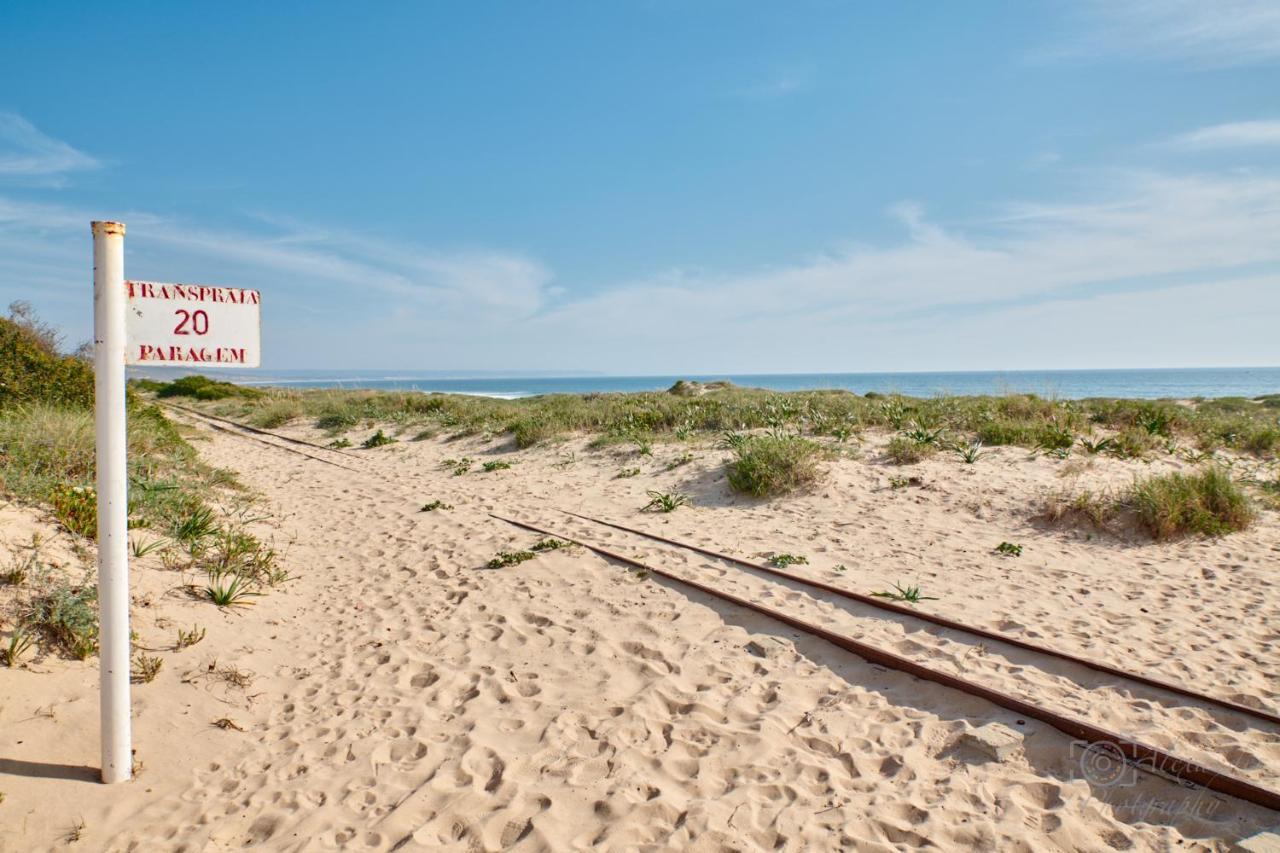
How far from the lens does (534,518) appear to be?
981 centimetres

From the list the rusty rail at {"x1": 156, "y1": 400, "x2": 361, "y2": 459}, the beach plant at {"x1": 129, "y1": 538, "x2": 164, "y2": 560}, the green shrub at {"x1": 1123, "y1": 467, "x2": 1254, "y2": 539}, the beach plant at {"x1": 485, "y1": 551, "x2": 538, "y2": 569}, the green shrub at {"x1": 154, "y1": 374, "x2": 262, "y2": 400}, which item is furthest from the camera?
the green shrub at {"x1": 154, "y1": 374, "x2": 262, "y2": 400}

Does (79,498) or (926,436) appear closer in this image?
(79,498)

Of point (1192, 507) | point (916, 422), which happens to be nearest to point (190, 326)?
point (1192, 507)

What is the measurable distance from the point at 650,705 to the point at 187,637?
3436 mm

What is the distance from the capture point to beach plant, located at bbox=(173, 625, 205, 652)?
203 inches

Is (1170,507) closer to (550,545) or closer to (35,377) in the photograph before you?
(550,545)

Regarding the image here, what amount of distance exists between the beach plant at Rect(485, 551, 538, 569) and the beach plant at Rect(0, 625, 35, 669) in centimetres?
381

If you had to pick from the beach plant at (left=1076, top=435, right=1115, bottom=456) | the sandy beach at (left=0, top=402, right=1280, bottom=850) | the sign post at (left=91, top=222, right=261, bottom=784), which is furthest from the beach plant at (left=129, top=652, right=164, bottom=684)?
the beach plant at (left=1076, top=435, right=1115, bottom=456)

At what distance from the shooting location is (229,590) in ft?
20.0

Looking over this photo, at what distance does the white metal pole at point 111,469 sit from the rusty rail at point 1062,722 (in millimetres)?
4334

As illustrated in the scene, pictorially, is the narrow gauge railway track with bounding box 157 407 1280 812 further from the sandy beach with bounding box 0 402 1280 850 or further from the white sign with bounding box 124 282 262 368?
the white sign with bounding box 124 282 262 368

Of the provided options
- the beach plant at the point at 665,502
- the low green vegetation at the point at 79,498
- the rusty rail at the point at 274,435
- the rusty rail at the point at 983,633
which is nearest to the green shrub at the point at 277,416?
the rusty rail at the point at 274,435

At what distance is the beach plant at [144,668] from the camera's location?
466cm

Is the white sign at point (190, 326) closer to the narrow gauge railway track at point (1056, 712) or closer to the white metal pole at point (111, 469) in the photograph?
the white metal pole at point (111, 469)
